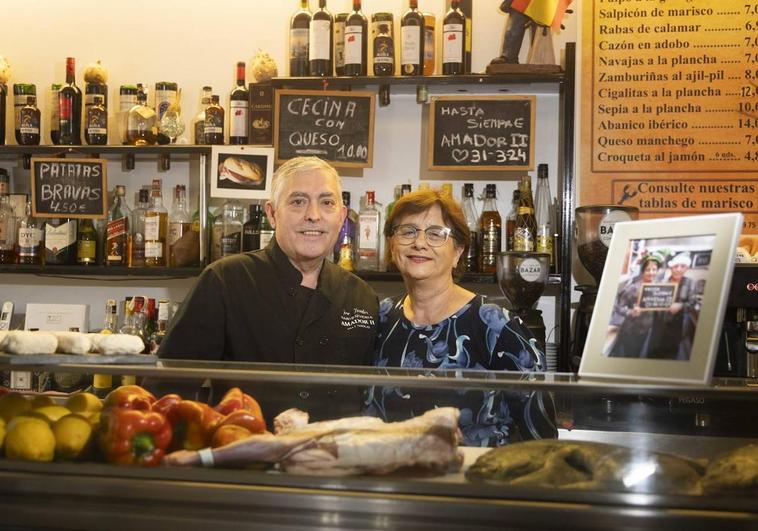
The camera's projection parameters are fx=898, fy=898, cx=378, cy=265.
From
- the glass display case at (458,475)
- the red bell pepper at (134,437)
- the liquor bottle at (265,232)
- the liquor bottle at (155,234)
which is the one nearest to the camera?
the glass display case at (458,475)

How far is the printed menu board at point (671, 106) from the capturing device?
3.46 metres

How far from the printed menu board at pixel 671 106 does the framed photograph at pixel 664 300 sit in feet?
7.73

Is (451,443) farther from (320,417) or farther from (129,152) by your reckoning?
(129,152)

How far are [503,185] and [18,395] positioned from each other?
102 inches

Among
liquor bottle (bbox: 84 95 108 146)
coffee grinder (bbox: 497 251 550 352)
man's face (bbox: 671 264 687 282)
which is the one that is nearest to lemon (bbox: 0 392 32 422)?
man's face (bbox: 671 264 687 282)

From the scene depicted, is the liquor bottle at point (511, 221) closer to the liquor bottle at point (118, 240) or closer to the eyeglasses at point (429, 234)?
the eyeglasses at point (429, 234)

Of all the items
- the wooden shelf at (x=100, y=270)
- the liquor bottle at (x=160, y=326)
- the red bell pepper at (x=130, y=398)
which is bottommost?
the liquor bottle at (x=160, y=326)

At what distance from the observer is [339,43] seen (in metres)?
3.59

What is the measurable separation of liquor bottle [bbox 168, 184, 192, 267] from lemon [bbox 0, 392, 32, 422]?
2.27 metres

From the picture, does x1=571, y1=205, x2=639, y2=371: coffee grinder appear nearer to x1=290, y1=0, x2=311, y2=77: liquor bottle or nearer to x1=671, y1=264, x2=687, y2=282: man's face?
x1=290, y1=0, x2=311, y2=77: liquor bottle

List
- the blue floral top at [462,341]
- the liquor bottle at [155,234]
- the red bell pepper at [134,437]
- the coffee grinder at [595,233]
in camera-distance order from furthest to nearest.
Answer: the liquor bottle at [155,234] < the coffee grinder at [595,233] < the blue floral top at [462,341] < the red bell pepper at [134,437]

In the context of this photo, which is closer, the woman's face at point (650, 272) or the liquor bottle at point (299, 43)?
the woman's face at point (650, 272)

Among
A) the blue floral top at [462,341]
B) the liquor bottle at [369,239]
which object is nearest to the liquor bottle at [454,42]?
the liquor bottle at [369,239]

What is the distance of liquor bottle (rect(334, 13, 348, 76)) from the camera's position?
3578mm
